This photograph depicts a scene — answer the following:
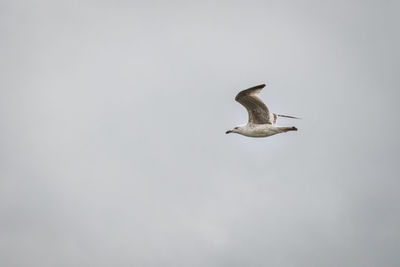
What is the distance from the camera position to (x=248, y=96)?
26.4 metres

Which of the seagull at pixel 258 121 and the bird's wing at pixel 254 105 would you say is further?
the seagull at pixel 258 121

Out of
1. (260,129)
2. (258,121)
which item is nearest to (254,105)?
(258,121)

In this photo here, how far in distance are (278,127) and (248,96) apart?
10.2 feet

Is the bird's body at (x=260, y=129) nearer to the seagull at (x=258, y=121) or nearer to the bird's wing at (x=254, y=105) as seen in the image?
the seagull at (x=258, y=121)

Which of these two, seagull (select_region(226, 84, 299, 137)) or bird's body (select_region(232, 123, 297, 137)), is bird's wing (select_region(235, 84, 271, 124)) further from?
bird's body (select_region(232, 123, 297, 137))

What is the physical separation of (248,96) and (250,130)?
11.2ft

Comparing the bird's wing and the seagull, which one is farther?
the seagull

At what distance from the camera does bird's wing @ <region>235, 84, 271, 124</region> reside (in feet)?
84.8

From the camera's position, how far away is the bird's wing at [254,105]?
84.8 ft

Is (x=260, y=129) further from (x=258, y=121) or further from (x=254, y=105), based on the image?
(x=254, y=105)

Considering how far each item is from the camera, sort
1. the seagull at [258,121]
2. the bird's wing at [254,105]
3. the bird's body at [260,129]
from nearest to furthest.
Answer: the bird's wing at [254,105] → the seagull at [258,121] → the bird's body at [260,129]

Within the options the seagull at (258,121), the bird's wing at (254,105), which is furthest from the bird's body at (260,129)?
the bird's wing at (254,105)

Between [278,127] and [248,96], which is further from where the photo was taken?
[278,127]

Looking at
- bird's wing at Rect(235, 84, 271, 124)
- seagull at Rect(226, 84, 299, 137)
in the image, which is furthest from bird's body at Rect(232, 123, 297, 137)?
bird's wing at Rect(235, 84, 271, 124)
